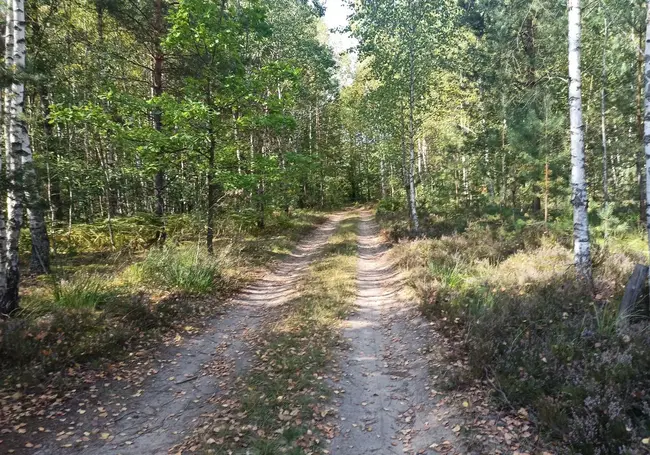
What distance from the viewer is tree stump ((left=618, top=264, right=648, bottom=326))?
5.52 m

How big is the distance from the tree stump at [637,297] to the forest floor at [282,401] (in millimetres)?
2589

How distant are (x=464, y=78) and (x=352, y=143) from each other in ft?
73.2

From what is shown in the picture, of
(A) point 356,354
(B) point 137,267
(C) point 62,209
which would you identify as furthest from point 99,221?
(A) point 356,354

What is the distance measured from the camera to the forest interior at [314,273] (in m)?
4.38

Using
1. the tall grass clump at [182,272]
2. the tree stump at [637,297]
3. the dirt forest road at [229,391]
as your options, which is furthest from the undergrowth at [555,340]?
the tall grass clump at [182,272]

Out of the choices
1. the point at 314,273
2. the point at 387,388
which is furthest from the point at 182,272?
the point at 387,388

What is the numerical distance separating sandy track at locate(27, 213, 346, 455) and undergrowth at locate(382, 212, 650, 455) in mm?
3501

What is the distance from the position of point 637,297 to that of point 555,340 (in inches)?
63.2

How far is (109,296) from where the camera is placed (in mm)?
7414

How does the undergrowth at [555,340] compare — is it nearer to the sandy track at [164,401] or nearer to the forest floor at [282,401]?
the forest floor at [282,401]

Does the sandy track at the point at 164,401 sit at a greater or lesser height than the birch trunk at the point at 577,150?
lesser

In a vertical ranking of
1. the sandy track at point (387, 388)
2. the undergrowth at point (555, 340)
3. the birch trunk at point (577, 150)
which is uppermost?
the birch trunk at point (577, 150)

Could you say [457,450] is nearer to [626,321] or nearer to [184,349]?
[626,321]

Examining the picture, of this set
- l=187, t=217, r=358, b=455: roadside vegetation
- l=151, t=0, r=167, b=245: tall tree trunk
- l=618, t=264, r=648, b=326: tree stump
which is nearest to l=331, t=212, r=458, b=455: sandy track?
l=187, t=217, r=358, b=455: roadside vegetation
